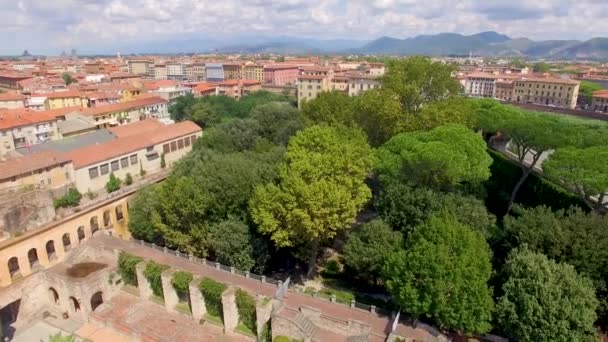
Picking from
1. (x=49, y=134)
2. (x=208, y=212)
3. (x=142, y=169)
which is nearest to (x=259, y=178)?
(x=208, y=212)

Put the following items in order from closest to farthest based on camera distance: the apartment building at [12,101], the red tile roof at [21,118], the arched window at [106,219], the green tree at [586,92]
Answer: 1. the arched window at [106,219]
2. the red tile roof at [21,118]
3. the apartment building at [12,101]
4. the green tree at [586,92]

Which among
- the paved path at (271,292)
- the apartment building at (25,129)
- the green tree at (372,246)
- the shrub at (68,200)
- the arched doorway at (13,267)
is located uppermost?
the apartment building at (25,129)

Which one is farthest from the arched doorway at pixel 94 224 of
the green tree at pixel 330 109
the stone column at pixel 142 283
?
the green tree at pixel 330 109

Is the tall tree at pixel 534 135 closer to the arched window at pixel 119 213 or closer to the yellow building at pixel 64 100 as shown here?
the arched window at pixel 119 213

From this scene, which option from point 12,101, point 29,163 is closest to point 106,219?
point 29,163

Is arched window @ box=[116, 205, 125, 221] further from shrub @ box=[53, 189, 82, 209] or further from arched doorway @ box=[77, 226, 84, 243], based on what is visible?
shrub @ box=[53, 189, 82, 209]

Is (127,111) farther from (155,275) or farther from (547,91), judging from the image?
(547,91)
